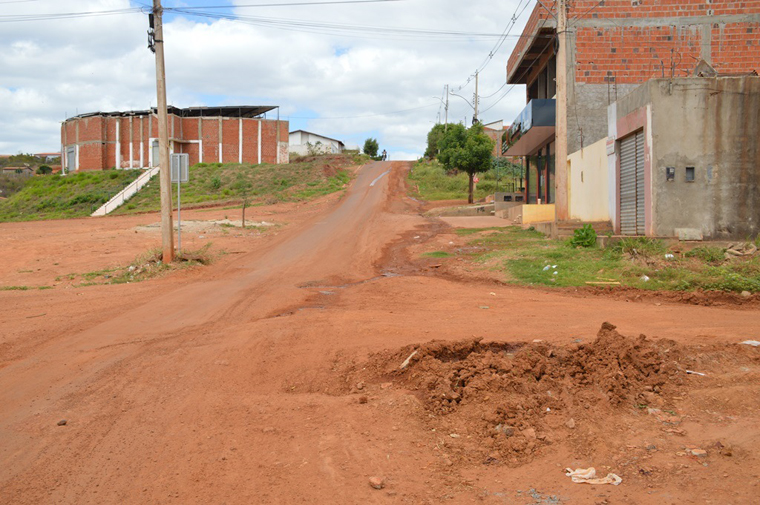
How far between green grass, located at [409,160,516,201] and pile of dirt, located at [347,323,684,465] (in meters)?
36.9

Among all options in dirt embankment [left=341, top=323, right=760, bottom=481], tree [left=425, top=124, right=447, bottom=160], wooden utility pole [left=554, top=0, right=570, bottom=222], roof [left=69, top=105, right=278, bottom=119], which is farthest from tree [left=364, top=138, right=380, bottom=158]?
dirt embankment [left=341, top=323, right=760, bottom=481]

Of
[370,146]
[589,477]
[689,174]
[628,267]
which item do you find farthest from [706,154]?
[370,146]

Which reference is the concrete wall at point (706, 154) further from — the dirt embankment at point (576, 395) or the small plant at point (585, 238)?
the dirt embankment at point (576, 395)

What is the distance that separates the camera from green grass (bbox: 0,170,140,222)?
138 ft

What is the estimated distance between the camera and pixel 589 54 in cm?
2511

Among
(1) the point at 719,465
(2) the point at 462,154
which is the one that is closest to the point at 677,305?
(1) the point at 719,465

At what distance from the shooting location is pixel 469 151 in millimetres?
39969

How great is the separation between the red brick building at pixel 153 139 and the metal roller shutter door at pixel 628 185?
51525 mm

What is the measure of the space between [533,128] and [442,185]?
78.6ft

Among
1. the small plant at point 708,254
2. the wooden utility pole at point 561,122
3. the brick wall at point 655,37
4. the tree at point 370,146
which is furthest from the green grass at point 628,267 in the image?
the tree at point 370,146

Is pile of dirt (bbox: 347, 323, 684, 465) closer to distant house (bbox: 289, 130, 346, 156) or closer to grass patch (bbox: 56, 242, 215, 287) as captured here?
grass patch (bbox: 56, 242, 215, 287)

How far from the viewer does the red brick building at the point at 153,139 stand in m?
61.6

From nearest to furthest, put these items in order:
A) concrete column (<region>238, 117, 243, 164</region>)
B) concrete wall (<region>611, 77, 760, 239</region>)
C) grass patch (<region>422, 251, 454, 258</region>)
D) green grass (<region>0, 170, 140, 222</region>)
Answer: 1. concrete wall (<region>611, 77, 760, 239</region>)
2. grass patch (<region>422, 251, 454, 258</region>)
3. green grass (<region>0, 170, 140, 222</region>)
4. concrete column (<region>238, 117, 243, 164</region>)

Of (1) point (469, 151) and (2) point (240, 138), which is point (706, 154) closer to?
(1) point (469, 151)
